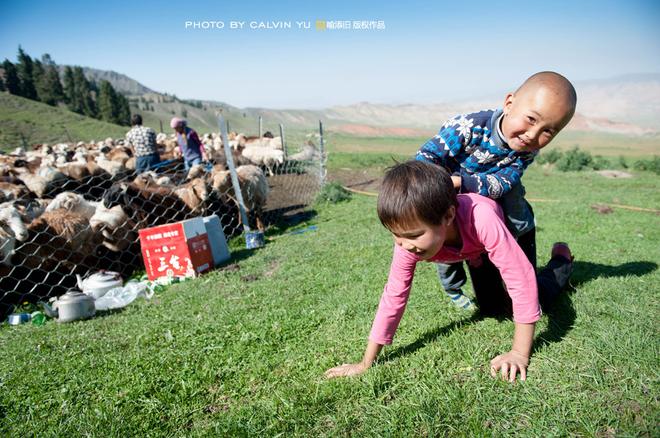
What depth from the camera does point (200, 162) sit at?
835cm

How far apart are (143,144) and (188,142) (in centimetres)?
132

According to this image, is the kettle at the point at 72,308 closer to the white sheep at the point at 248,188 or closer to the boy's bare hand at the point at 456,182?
the white sheep at the point at 248,188

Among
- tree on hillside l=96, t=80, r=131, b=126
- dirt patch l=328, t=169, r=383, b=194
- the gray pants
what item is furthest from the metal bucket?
tree on hillside l=96, t=80, r=131, b=126

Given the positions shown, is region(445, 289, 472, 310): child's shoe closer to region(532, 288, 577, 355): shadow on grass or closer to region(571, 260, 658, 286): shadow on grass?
region(532, 288, 577, 355): shadow on grass

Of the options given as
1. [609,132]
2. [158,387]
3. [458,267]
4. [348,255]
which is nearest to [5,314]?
[158,387]

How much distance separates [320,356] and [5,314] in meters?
3.71

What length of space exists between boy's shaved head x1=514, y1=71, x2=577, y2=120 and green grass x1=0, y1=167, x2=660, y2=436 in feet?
4.11

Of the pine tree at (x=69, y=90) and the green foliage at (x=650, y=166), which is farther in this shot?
the pine tree at (x=69, y=90)

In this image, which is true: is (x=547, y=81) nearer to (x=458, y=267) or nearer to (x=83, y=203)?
(x=458, y=267)

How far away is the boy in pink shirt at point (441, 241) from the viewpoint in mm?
1526

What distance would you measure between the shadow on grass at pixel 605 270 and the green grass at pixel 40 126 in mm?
40200

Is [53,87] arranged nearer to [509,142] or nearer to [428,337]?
[428,337]

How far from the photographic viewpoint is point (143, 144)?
8.54m

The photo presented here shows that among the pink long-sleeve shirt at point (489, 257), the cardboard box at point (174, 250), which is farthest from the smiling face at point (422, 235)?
the cardboard box at point (174, 250)
